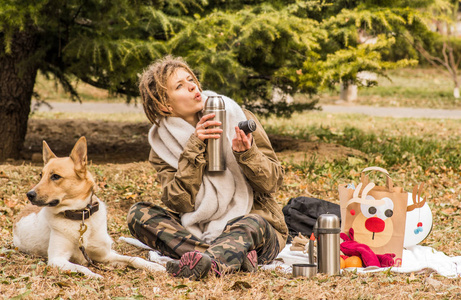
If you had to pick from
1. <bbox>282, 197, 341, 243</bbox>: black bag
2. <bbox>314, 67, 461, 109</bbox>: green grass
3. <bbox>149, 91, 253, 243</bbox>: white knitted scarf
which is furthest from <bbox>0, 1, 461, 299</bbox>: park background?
<bbox>314, 67, 461, 109</bbox>: green grass

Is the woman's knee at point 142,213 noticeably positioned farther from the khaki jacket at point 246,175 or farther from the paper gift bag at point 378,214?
the paper gift bag at point 378,214

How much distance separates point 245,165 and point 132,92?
4.33 m

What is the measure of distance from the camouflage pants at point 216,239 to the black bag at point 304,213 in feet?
2.45

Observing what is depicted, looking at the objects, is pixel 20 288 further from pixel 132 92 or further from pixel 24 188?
pixel 132 92

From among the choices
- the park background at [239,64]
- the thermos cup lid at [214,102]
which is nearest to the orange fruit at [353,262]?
the park background at [239,64]

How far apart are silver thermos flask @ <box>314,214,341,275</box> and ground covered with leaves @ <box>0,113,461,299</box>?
83 millimetres

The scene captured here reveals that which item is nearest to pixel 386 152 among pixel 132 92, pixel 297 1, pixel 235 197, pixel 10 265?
pixel 297 1

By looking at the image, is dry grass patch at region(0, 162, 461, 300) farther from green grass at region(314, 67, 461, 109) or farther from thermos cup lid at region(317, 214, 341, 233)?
green grass at region(314, 67, 461, 109)

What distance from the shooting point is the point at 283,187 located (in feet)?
19.2

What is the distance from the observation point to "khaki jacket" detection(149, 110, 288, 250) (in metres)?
3.29

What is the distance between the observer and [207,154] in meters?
3.39

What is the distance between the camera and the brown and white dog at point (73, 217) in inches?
122

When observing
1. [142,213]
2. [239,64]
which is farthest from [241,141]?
[239,64]

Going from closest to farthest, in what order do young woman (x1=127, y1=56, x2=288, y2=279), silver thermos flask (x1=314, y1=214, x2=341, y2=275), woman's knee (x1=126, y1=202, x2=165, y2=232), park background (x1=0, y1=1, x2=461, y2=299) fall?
silver thermos flask (x1=314, y1=214, x2=341, y2=275)
young woman (x1=127, y1=56, x2=288, y2=279)
woman's knee (x1=126, y1=202, x2=165, y2=232)
park background (x1=0, y1=1, x2=461, y2=299)
